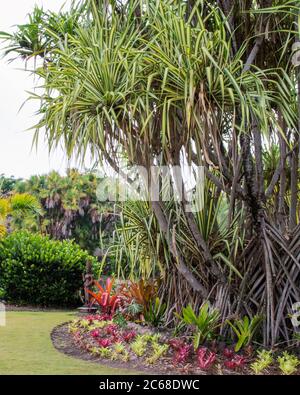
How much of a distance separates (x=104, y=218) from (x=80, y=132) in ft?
48.3

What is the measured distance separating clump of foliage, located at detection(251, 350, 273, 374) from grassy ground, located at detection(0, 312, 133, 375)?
1158mm

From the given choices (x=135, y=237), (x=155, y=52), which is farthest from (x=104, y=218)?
(x=155, y=52)

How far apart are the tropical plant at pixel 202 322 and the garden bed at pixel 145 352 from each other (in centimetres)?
11

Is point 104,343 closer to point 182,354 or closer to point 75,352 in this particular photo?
point 75,352

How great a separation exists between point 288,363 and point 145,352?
1.38 meters

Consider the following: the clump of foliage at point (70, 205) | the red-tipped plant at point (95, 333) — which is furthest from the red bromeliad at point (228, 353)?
the clump of foliage at point (70, 205)

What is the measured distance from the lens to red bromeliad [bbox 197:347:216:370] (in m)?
5.72

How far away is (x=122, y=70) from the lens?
244 inches

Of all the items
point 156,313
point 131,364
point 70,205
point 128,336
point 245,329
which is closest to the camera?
point 131,364

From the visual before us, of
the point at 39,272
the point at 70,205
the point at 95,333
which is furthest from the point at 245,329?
the point at 70,205

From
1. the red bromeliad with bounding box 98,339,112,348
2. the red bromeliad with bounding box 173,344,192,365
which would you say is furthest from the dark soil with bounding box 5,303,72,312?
the red bromeliad with bounding box 173,344,192,365

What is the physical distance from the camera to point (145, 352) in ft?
20.2

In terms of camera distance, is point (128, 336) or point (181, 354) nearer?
point (181, 354)
